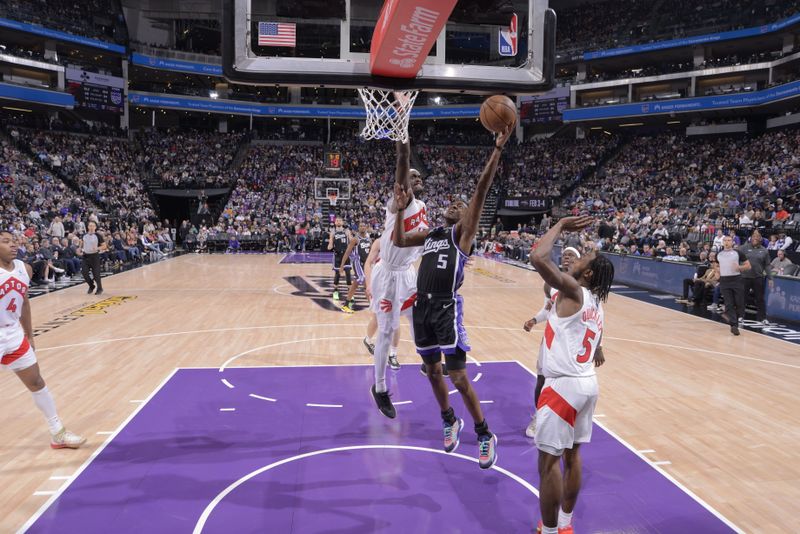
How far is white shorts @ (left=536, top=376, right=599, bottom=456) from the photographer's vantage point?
3.08 meters

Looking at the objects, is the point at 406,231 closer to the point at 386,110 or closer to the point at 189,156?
the point at 386,110

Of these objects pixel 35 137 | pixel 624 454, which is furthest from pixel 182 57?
pixel 624 454

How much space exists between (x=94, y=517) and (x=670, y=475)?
3.94 metres

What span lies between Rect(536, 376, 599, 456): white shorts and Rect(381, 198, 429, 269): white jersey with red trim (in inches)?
90.8

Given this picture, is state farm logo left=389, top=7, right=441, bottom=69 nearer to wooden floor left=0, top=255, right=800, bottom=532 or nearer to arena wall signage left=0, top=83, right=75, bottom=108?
wooden floor left=0, top=255, right=800, bottom=532

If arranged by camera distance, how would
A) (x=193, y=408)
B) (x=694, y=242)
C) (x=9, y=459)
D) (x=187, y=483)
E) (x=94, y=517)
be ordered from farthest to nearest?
(x=694, y=242) < (x=193, y=408) < (x=9, y=459) < (x=187, y=483) < (x=94, y=517)

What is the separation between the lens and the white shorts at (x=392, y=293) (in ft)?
17.6

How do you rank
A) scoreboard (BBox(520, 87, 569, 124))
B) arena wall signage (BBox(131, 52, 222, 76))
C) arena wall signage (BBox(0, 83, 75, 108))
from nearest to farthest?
arena wall signage (BBox(0, 83, 75, 108)) < arena wall signage (BBox(131, 52, 222, 76)) < scoreboard (BBox(520, 87, 569, 124))

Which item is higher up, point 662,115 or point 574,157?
point 662,115

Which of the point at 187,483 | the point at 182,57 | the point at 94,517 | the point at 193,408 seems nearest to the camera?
the point at 94,517

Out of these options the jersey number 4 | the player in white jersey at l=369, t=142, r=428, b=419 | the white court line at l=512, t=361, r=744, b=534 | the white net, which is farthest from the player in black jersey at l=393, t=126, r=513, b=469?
the white net

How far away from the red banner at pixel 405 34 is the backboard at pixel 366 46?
0.08 meters

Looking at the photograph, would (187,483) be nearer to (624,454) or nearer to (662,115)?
(624,454)

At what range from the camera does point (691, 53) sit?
3472 cm
